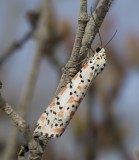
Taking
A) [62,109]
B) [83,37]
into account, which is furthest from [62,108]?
[83,37]

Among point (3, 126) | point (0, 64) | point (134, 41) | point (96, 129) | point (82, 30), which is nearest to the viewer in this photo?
point (82, 30)

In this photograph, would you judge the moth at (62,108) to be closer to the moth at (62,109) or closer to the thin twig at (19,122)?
the moth at (62,109)

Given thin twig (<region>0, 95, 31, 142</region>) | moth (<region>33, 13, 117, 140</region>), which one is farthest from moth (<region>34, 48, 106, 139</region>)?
thin twig (<region>0, 95, 31, 142</region>)

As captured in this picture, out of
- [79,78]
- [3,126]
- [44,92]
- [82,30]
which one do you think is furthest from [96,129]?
[44,92]

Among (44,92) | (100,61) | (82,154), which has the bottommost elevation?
(82,154)

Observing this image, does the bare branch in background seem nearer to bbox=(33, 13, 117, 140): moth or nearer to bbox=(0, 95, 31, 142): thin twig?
bbox=(33, 13, 117, 140): moth

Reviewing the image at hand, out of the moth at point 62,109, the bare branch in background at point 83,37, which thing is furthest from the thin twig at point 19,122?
the bare branch in background at point 83,37

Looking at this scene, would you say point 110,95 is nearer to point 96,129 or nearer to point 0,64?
point 96,129

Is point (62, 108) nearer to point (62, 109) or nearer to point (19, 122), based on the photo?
point (62, 109)

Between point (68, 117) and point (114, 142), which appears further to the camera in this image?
point (114, 142)
